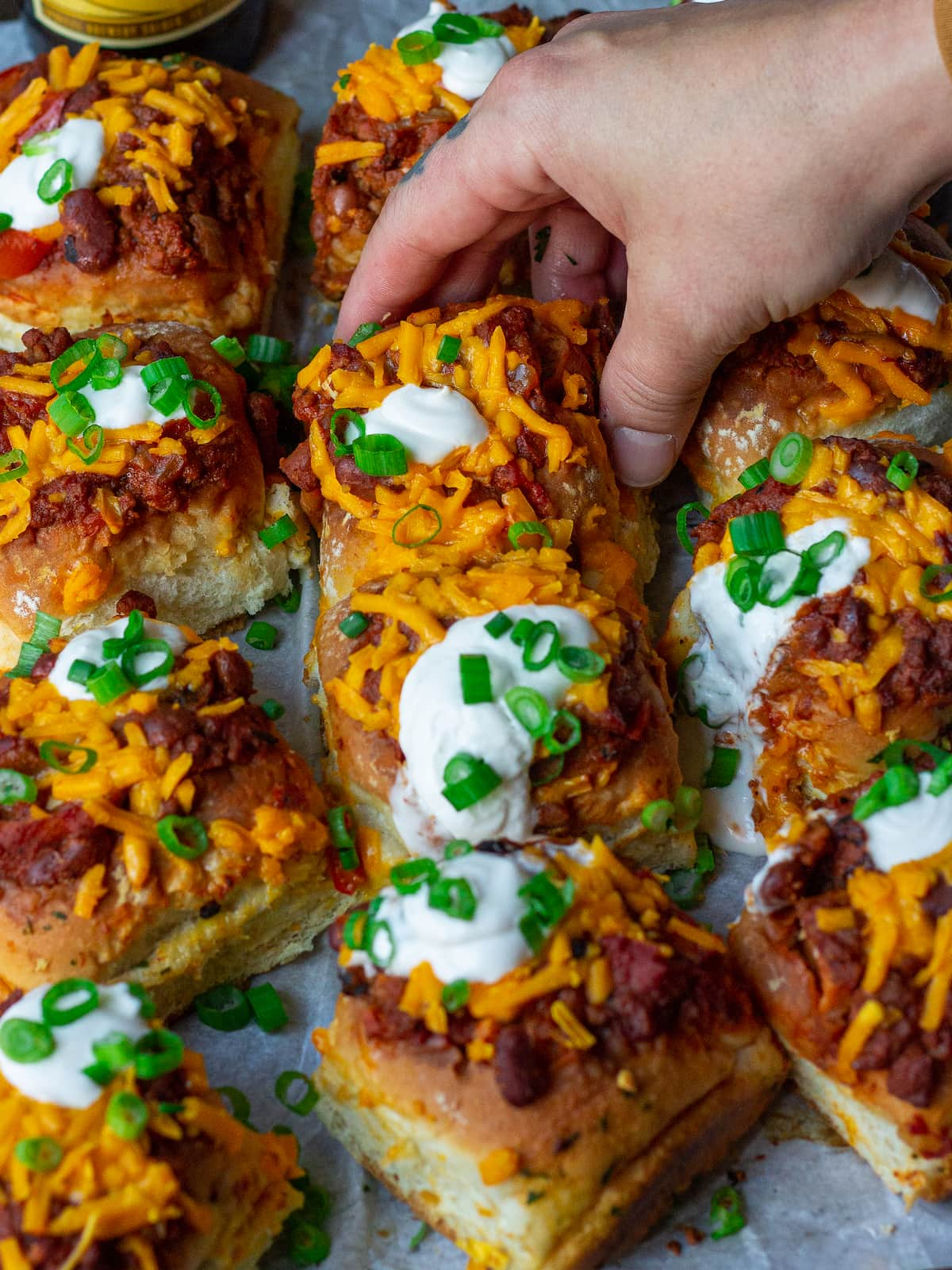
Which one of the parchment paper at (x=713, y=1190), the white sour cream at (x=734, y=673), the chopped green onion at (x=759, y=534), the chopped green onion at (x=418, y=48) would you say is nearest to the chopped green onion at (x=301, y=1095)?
the parchment paper at (x=713, y=1190)

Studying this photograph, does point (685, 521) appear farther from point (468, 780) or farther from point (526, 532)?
point (468, 780)

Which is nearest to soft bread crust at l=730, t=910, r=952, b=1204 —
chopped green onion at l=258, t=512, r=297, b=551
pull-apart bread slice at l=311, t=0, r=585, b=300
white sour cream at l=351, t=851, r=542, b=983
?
white sour cream at l=351, t=851, r=542, b=983

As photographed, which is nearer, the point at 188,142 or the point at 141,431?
the point at 141,431

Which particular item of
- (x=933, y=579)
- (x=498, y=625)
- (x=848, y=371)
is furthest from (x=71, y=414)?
(x=933, y=579)

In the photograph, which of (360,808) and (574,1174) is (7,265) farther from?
(574,1174)

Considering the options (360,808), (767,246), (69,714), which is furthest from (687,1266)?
(767,246)

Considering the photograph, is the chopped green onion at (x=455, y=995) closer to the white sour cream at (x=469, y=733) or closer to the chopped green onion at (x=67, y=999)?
the white sour cream at (x=469, y=733)

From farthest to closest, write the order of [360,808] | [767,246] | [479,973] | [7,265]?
[7,265] < [360,808] < [767,246] < [479,973]

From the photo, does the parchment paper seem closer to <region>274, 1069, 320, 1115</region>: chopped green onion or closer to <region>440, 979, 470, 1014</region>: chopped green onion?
<region>274, 1069, 320, 1115</region>: chopped green onion
